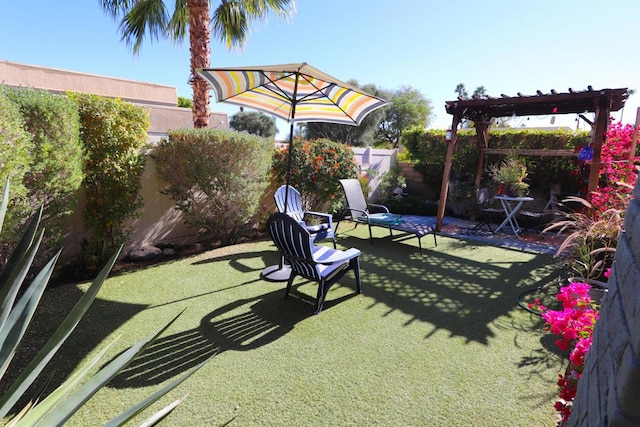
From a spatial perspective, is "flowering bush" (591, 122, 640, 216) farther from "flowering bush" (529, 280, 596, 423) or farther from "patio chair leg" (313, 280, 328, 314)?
"patio chair leg" (313, 280, 328, 314)

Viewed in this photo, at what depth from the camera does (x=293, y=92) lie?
4.52 meters

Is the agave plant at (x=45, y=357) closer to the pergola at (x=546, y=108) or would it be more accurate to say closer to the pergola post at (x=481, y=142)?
the pergola at (x=546, y=108)

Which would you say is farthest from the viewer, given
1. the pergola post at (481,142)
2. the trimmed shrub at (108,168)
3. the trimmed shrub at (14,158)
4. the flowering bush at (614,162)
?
the pergola post at (481,142)

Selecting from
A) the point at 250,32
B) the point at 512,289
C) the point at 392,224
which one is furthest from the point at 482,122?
the point at 250,32

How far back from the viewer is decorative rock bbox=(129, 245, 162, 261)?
15.9ft

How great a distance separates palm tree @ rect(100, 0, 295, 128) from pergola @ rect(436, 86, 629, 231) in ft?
17.0

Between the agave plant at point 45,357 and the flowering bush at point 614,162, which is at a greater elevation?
the flowering bush at point 614,162

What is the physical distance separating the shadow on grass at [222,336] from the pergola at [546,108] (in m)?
4.83

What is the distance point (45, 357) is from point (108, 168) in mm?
3742

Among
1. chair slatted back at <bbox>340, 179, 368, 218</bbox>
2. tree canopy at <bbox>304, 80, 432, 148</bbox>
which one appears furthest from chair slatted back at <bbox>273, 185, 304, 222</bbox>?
tree canopy at <bbox>304, 80, 432, 148</bbox>

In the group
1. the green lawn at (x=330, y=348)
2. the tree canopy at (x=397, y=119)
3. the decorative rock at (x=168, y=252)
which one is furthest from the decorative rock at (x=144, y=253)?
the tree canopy at (x=397, y=119)

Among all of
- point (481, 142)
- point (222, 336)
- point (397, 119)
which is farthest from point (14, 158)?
point (397, 119)

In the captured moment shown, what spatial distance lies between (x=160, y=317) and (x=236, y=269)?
1472 mm

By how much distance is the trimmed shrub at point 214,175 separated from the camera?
16.1 feet
